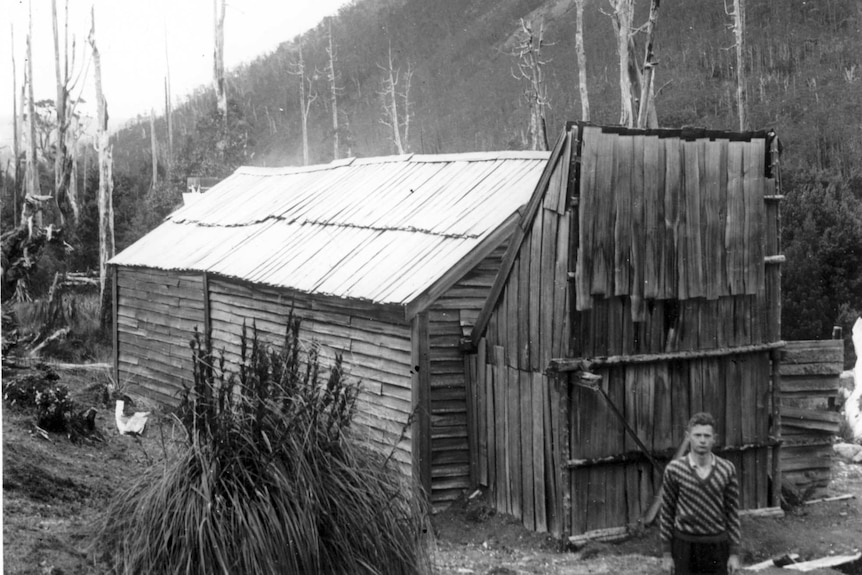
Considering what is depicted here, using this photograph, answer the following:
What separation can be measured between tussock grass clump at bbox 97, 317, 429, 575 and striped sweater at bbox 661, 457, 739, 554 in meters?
1.77

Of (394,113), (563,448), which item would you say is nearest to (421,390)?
(563,448)

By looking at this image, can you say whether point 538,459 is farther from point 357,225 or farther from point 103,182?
point 103,182

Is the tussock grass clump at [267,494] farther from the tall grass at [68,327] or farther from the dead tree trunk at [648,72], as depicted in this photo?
the tall grass at [68,327]

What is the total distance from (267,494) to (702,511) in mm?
2979

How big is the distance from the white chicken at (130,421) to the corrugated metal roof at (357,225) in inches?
101

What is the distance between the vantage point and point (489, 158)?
14570 mm

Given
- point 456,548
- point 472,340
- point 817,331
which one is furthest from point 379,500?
point 817,331

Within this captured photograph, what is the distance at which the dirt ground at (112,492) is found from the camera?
6.71 metres

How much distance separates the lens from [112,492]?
8156mm

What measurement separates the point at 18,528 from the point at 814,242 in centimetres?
1999

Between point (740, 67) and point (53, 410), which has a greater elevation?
point (740, 67)

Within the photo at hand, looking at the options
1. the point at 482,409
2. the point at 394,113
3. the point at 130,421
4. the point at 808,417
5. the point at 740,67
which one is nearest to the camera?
the point at 482,409

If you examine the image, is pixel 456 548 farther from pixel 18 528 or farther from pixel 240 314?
pixel 240 314

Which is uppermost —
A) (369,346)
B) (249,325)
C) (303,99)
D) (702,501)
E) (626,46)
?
Answer: (303,99)
